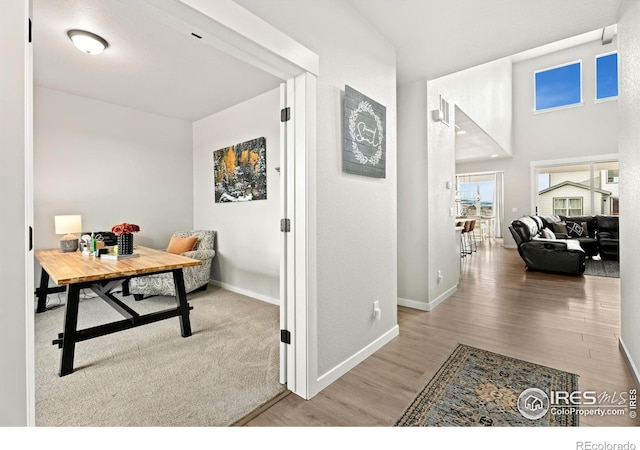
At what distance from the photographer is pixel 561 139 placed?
27.5 feet

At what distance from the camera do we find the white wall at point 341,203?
1877mm

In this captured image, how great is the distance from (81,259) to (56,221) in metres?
1.08

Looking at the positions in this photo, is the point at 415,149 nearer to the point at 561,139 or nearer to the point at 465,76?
the point at 465,76

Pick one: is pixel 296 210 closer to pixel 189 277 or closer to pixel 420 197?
pixel 420 197

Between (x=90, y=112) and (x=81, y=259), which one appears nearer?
(x=81, y=259)

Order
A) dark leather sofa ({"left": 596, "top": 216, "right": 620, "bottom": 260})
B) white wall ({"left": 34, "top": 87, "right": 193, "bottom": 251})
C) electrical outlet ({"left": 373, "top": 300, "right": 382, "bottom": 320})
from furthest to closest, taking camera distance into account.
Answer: dark leather sofa ({"left": 596, "top": 216, "right": 620, "bottom": 260}), white wall ({"left": 34, "top": 87, "right": 193, "bottom": 251}), electrical outlet ({"left": 373, "top": 300, "right": 382, "bottom": 320})

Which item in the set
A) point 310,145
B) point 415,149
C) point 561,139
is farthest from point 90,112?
point 561,139

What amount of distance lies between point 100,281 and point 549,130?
10953 millimetres

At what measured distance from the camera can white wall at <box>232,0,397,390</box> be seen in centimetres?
188

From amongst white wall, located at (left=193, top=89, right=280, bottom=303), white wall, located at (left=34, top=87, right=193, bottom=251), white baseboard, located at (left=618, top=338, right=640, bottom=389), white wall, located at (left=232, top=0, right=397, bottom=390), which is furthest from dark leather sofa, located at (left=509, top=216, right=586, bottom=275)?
white wall, located at (left=34, top=87, right=193, bottom=251)

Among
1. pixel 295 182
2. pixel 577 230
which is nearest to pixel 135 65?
pixel 295 182

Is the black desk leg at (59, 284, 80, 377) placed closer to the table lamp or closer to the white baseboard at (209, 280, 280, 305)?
the table lamp

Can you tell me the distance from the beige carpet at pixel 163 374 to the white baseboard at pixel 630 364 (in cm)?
223

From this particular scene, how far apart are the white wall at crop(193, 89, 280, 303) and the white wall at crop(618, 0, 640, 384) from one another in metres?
3.09
